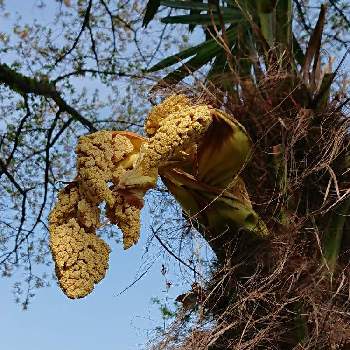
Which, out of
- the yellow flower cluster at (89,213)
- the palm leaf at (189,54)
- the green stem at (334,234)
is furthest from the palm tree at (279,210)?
the palm leaf at (189,54)

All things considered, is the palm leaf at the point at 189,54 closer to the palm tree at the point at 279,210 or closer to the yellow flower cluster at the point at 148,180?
the palm tree at the point at 279,210

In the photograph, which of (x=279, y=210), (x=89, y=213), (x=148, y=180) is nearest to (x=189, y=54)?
(x=279, y=210)

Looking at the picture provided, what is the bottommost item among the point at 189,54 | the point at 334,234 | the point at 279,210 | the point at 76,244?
the point at 334,234

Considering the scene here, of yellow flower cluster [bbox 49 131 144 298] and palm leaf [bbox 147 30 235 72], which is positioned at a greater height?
palm leaf [bbox 147 30 235 72]

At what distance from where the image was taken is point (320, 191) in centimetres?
211

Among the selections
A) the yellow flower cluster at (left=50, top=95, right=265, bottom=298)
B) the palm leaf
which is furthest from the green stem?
the palm leaf

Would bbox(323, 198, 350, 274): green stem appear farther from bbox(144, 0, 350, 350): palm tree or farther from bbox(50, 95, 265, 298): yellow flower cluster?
bbox(50, 95, 265, 298): yellow flower cluster

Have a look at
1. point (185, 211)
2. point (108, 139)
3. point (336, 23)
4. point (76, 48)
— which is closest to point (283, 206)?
point (185, 211)

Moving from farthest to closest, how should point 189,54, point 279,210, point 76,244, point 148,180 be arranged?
point 189,54, point 279,210, point 148,180, point 76,244

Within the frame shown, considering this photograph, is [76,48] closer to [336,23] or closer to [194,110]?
[336,23]

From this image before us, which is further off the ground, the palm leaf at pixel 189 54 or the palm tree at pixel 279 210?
the palm leaf at pixel 189 54

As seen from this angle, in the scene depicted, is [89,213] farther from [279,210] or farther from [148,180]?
[279,210]

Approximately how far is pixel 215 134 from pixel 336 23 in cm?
306

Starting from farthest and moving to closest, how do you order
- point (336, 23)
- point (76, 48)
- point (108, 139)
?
1. point (76, 48)
2. point (336, 23)
3. point (108, 139)
